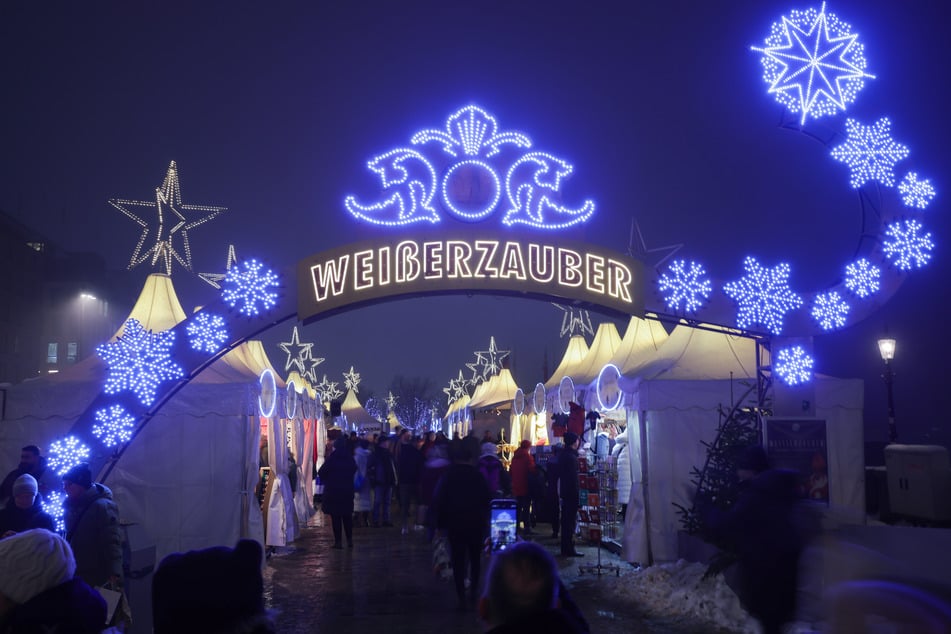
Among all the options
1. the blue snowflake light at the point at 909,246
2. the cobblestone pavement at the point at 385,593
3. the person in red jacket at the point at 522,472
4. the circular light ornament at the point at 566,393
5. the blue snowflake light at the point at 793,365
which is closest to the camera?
the cobblestone pavement at the point at 385,593

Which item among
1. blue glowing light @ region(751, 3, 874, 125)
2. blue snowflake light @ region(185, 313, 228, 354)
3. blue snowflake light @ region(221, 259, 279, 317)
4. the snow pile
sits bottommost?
the snow pile

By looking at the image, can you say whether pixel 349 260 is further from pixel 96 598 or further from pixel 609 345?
pixel 609 345

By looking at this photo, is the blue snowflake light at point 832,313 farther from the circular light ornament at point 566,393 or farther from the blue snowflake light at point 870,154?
the circular light ornament at point 566,393

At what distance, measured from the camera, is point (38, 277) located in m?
63.3

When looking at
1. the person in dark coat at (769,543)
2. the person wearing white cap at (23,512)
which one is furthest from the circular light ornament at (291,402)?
the person in dark coat at (769,543)

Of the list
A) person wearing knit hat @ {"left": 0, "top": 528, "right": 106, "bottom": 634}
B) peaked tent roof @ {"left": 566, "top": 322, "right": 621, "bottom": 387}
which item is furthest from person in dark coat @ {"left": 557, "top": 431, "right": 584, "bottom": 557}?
peaked tent roof @ {"left": 566, "top": 322, "right": 621, "bottom": 387}

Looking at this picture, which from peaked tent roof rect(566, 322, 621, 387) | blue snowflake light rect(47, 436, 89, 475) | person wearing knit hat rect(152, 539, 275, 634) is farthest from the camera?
peaked tent roof rect(566, 322, 621, 387)

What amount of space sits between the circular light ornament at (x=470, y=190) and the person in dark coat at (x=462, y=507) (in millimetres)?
3504

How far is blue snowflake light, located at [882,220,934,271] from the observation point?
36.3ft

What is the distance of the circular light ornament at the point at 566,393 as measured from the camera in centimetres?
1828

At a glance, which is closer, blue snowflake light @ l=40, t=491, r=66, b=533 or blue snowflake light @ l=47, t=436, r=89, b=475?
blue snowflake light @ l=40, t=491, r=66, b=533

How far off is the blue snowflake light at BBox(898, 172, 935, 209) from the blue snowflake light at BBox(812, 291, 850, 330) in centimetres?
164

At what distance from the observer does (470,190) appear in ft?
37.8

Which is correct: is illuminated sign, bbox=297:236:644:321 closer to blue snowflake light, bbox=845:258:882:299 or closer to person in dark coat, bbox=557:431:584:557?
blue snowflake light, bbox=845:258:882:299
